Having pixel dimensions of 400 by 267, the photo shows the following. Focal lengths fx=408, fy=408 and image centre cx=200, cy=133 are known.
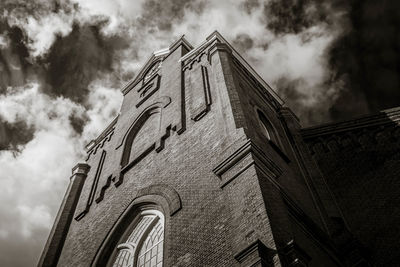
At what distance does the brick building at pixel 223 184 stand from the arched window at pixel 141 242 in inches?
1.2

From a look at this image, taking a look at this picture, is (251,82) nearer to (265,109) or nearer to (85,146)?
(265,109)

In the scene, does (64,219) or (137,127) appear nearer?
(64,219)

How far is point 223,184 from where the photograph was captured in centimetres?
713

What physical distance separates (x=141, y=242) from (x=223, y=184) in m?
Result: 3.11

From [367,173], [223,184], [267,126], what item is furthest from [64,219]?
[367,173]

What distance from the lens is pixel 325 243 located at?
26.8 feet

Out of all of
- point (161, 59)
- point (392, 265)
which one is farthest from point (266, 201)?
point (161, 59)

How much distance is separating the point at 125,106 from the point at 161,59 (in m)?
2.53

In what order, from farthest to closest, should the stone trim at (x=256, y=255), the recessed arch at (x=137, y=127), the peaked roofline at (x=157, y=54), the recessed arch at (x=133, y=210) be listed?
the peaked roofline at (x=157, y=54) → the recessed arch at (x=137, y=127) → the recessed arch at (x=133, y=210) → the stone trim at (x=256, y=255)

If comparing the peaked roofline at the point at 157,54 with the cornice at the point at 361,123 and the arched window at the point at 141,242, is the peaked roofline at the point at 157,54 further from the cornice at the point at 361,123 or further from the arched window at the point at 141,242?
the arched window at the point at 141,242

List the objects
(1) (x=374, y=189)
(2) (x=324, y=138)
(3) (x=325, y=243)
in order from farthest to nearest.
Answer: (2) (x=324, y=138)
(1) (x=374, y=189)
(3) (x=325, y=243)

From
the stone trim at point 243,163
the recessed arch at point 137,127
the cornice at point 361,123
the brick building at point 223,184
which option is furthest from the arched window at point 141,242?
the cornice at point 361,123

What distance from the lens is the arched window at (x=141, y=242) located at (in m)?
8.79

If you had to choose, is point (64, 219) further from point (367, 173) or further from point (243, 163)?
point (367, 173)
